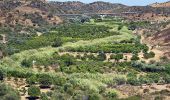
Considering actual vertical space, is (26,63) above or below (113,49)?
above

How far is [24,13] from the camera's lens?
166 meters

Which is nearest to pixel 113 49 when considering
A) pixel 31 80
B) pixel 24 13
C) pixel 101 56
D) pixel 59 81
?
pixel 101 56

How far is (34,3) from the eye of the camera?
604 ft

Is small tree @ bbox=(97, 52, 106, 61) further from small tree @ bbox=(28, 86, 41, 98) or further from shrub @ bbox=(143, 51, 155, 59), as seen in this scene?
small tree @ bbox=(28, 86, 41, 98)

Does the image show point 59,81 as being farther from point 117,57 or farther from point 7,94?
point 117,57

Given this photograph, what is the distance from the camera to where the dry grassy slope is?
15338 centimetres

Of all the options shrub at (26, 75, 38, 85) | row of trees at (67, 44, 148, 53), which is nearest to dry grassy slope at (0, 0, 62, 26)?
row of trees at (67, 44, 148, 53)

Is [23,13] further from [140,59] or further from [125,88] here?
[125,88]

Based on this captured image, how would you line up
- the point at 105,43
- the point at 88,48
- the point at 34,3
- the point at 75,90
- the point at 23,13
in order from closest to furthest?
the point at 75,90, the point at 88,48, the point at 105,43, the point at 23,13, the point at 34,3

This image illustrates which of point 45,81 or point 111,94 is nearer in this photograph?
point 111,94

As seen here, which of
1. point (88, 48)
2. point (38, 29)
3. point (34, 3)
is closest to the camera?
point (88, 48)

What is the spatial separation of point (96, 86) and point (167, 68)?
17.6 m

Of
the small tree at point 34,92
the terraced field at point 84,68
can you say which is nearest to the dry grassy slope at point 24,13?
the terraced field at point 84,68

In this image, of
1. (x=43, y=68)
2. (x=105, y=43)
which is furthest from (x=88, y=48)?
(x=43, y=68)
